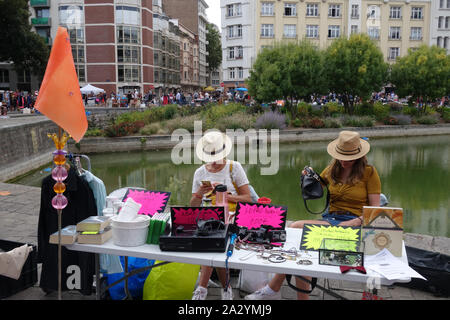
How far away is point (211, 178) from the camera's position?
156 inches

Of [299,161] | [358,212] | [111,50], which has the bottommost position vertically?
[299,161]

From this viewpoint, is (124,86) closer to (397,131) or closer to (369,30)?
(369,30)

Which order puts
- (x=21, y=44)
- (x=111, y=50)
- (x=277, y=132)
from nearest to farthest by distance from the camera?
(x=277, y=132)
(x=21, y=44)
(x=111, y=50)

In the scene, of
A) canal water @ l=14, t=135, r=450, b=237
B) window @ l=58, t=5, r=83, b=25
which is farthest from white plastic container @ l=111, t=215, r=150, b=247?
window @ l=58, t=5, r=83, b=25

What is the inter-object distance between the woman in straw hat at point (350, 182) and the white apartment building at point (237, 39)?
38368mm

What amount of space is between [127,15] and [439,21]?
32.3 meters

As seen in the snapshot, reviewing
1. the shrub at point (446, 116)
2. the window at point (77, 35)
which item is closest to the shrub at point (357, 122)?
the shrub at point (446, 116)

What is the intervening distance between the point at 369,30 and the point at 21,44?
3237 cm

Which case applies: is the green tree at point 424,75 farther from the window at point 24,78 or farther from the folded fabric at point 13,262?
the window at point 24,78

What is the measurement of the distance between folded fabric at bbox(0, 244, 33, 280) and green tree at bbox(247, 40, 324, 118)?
20.3 metres

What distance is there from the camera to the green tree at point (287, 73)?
2286 cm

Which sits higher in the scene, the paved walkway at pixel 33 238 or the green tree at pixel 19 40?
the green tree at pixel 19 40
